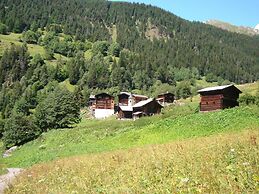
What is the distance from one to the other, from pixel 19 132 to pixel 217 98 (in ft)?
128

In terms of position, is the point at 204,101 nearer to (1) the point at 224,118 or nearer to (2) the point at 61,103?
(1) the point at 224,118

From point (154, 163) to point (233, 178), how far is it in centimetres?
493

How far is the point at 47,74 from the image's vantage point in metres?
183

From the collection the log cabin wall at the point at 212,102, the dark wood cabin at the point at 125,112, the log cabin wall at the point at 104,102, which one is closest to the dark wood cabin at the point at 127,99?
the log cabin wall at the point at 104,102

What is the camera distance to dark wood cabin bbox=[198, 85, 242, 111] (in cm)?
6725

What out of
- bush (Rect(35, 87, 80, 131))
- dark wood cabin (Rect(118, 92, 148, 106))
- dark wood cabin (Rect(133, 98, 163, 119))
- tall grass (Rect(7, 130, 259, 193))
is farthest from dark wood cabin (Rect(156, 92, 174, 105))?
tall grass (Rect(7, 130, 259, 193))

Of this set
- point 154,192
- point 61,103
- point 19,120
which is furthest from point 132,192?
point 61,103

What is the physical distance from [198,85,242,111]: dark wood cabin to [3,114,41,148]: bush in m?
34.9

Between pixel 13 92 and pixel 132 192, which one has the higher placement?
pixel 132 192

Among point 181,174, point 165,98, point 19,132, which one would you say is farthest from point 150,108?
point 181,174

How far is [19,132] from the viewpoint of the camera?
76250 mm

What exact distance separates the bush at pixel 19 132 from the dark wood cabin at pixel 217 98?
114 feet

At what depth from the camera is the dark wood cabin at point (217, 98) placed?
6725 cm

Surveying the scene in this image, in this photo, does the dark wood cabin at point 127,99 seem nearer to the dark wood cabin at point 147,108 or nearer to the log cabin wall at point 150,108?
the log cabin wall at point 150,108
